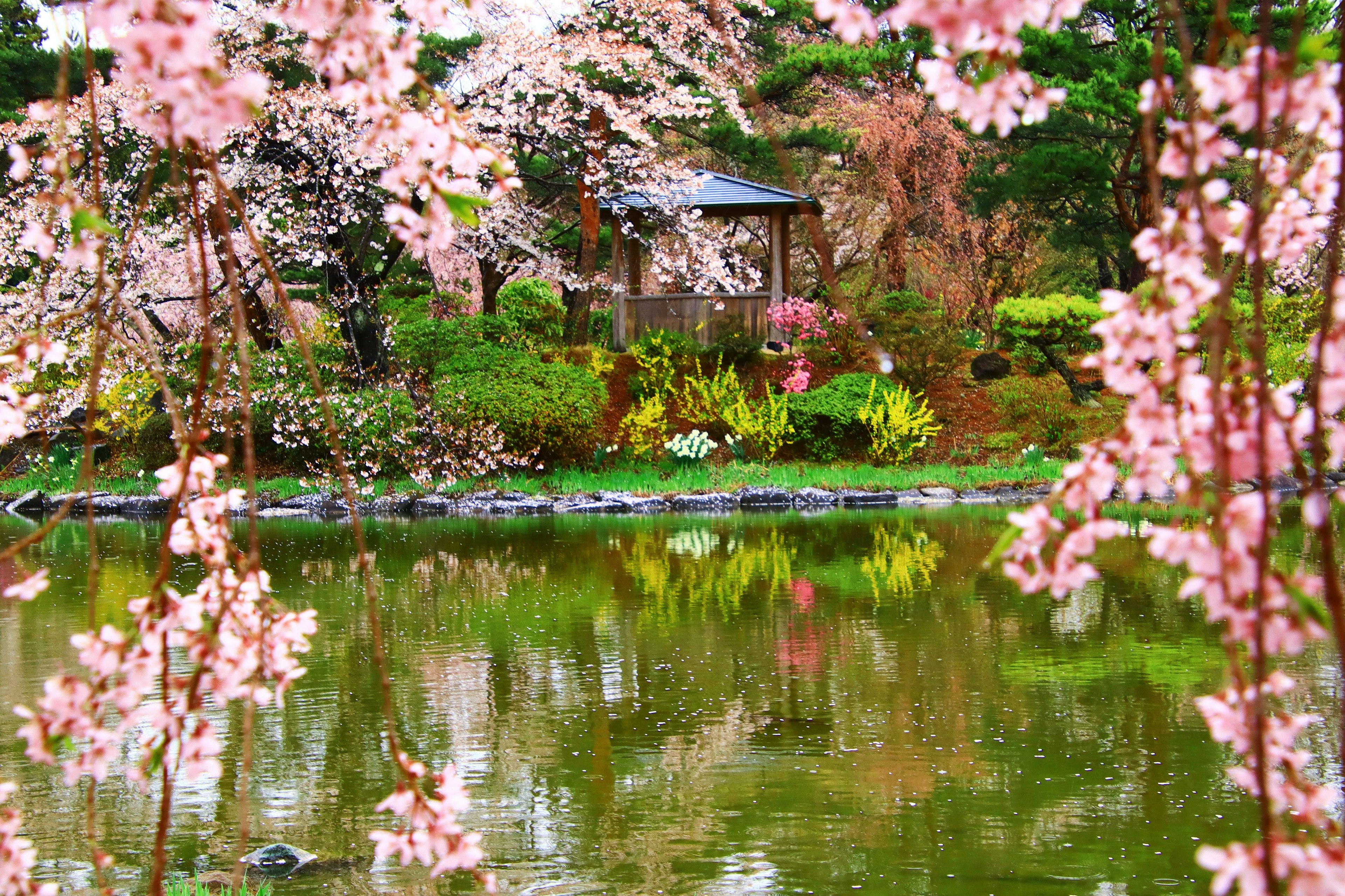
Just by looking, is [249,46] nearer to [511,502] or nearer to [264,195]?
[264,195]

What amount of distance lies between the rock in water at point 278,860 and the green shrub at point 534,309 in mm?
12439

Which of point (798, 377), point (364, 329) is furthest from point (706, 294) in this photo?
point (364, 329)

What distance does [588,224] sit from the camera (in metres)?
17.3

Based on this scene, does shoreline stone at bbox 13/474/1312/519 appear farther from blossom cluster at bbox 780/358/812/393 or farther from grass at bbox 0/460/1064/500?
blossom cluster at bbox 780/358/812/393

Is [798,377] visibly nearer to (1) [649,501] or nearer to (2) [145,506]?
(1) [649,501]

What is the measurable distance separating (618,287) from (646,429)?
8.85 ft

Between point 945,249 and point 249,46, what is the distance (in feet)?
37.2

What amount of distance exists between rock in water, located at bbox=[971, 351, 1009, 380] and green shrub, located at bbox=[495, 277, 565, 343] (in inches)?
242

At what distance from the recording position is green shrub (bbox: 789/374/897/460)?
1467cm

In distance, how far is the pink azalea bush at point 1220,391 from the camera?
41.3 inches

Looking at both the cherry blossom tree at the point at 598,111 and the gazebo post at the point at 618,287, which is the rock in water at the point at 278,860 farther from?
the gazebo post at the point at 618,287

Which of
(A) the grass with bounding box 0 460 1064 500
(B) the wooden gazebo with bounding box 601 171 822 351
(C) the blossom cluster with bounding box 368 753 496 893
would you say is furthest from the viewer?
(B) the wooden gazebo with bounding box 601 171 822 351

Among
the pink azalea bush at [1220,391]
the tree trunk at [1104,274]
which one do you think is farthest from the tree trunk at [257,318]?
the tree trunk at [1104,274]

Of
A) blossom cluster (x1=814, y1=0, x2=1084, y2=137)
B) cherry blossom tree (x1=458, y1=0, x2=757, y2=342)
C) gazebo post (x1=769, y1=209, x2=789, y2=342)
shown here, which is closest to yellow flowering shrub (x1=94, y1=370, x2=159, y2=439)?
cherry blossom tree (x1=458, y1=0, x2=757, y2=342)
